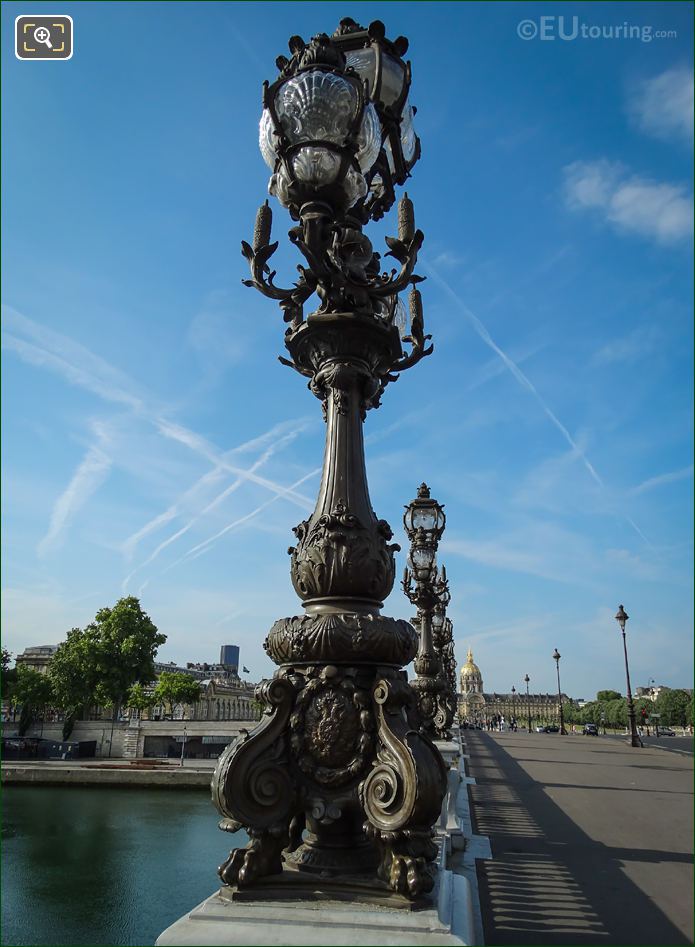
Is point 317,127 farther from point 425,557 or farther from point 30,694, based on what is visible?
point 30,694

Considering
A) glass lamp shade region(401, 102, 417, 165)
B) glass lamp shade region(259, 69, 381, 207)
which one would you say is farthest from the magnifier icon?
glass lamp shade region(401, 102, 417, 165)

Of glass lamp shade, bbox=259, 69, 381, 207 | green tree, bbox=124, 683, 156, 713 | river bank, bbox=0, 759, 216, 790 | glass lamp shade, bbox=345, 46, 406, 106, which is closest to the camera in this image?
glass lamp shade, bbox=259, 69, 381, 207

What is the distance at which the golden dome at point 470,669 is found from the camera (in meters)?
170

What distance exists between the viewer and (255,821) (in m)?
2.89

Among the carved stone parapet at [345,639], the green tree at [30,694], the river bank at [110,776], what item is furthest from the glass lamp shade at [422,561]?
the green tree at [30,694]

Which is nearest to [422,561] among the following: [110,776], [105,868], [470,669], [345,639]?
[345,639]

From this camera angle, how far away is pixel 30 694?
5972 centimetres

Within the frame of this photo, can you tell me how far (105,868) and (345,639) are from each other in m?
17.2

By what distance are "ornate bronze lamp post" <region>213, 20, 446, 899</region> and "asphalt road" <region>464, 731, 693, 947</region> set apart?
3.59 m

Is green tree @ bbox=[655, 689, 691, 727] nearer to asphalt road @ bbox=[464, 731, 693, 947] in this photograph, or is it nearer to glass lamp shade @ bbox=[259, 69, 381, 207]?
asphalt road @ bbox=[464, 731, 693, 947]

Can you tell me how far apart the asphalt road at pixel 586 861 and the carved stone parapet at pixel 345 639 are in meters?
3.86

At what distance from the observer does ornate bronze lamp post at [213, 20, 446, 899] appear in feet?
9.47

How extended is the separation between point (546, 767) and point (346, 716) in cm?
2351

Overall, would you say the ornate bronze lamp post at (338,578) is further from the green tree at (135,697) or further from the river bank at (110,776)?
the green tree at (135,697)
